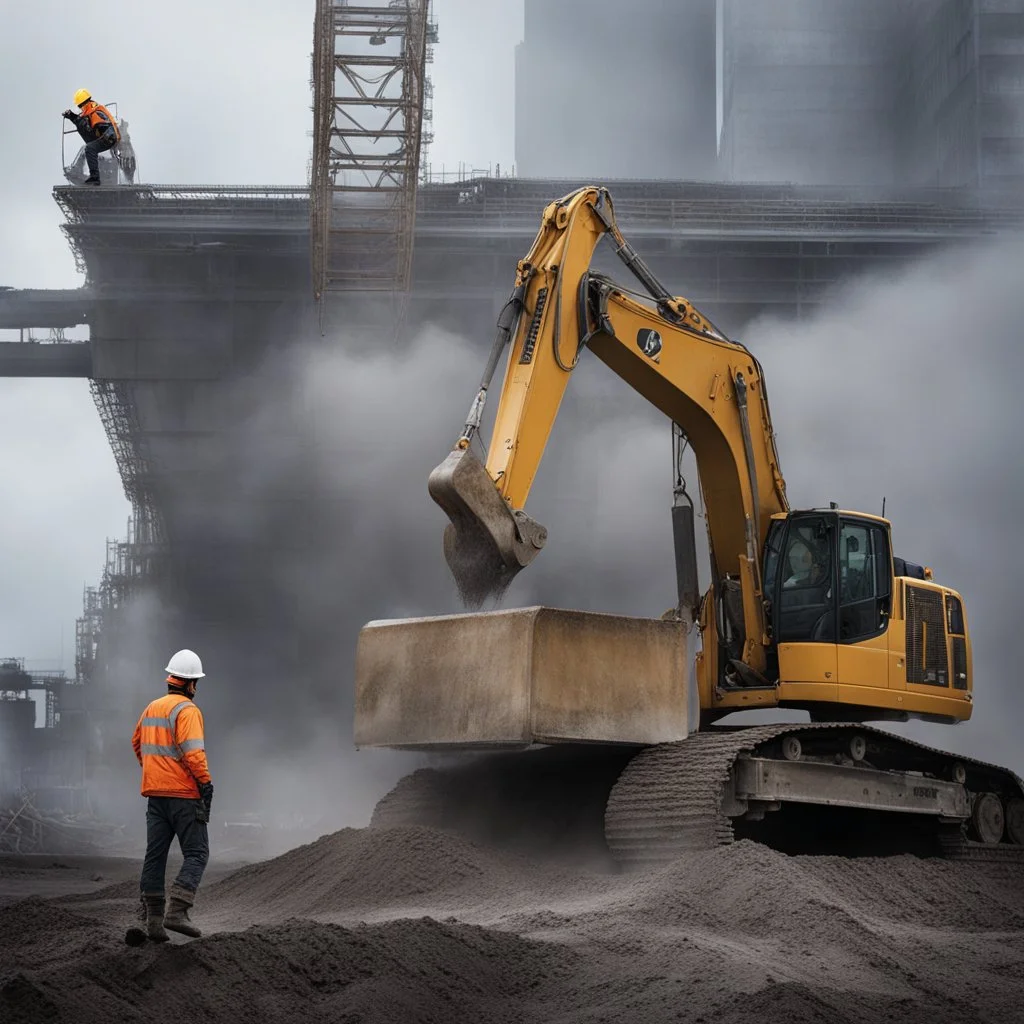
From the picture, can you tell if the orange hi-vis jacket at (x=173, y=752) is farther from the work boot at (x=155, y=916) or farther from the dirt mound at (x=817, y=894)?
the dirt mound at (x=817, y=894)

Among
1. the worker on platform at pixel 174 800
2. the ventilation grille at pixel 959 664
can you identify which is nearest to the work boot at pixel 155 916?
the worker on platform at pixel 174 800

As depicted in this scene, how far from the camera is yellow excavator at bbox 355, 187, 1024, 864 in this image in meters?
9.96

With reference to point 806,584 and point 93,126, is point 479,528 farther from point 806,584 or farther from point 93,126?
point 93,126

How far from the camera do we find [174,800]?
7.44m

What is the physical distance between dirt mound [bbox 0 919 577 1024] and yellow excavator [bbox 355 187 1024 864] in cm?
256

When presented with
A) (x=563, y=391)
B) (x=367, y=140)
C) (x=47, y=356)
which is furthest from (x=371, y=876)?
(x=47, y=356)

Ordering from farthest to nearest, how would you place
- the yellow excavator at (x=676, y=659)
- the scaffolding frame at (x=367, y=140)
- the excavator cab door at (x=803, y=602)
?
the scaffolding frame at (x=367, y=140) < the excavator cab door at (x=803, y=602) < the yellow excavator at (x=676, y=659)

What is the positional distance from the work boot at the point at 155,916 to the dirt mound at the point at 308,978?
1.43 feet

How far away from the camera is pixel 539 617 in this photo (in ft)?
32.3

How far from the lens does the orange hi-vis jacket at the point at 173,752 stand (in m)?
7.40

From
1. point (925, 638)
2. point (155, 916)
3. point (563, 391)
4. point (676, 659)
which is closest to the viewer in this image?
point (155, 916)

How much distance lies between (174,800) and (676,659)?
4204 millimetres

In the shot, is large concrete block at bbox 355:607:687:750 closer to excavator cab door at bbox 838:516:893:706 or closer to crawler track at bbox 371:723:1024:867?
crawler track at bbox 371:723:1024:867

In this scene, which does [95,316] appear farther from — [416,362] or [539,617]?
[539,617]
